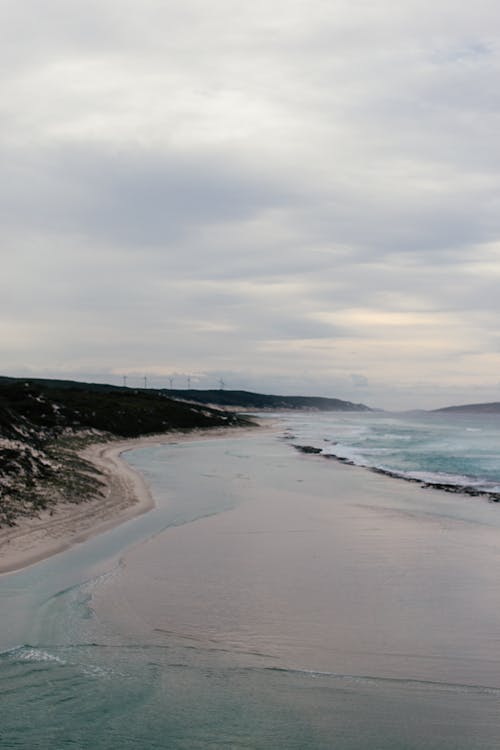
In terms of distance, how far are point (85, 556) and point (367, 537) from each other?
348 inches

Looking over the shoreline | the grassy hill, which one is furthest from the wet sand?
the grassy hill

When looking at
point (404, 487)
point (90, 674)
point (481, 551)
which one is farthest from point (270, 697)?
point (404, 487)

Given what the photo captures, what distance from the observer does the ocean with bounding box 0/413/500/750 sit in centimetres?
808

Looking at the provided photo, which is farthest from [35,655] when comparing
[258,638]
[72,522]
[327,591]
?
[72,522]

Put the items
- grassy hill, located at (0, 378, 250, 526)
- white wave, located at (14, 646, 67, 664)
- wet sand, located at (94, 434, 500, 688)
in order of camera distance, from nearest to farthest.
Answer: white wave, located at (14, 646, 67, 664)
wet sand, located at (94, 434, 500, 688)
grassy hill, located at (0, 378, 250, 526)

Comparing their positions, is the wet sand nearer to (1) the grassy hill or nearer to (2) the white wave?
(2) the white wave

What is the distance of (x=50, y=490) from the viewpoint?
2286 centimetres

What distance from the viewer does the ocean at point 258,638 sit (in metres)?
8.08

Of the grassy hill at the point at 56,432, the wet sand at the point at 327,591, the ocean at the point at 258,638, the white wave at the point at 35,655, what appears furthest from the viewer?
the grassy hill at the point at 56,432

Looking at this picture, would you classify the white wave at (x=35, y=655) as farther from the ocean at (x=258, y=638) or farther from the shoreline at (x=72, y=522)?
the shoreline at (x=72, y=522)

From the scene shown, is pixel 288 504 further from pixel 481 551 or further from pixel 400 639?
pixel 400 639

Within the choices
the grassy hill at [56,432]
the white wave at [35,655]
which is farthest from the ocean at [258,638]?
the grassy hill at [56,432]

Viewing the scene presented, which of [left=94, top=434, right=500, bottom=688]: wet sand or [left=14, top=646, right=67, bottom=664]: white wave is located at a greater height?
[left=94, top=434, right=500, bottom=688]: wet sand

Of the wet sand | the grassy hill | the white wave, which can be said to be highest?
the grassy hill
